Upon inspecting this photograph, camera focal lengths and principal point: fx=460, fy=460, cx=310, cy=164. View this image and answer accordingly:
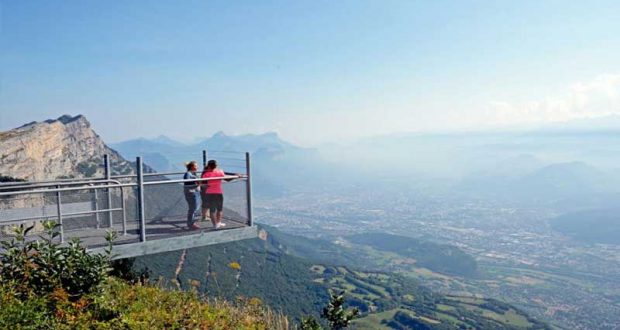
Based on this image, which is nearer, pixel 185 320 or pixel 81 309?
pixel 81 309

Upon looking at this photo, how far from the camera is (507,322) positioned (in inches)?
3617

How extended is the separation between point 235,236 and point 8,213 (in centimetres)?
452

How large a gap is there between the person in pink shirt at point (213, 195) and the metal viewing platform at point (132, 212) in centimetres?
16

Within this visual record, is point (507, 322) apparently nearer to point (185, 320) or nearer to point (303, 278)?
point (303, 278)

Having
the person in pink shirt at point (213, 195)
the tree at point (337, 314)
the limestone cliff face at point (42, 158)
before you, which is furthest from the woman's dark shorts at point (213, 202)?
the limestone cliff face at point (42, 158)

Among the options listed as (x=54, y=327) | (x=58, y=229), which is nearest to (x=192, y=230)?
(x=58, y=229)

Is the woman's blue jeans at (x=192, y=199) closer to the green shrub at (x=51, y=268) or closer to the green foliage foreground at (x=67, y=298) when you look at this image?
the green foliage foreground at (x=67, y=298)

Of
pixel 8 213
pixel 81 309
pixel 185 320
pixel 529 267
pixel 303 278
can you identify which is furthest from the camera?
pixel 529 267

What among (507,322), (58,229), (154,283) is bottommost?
(507,322)

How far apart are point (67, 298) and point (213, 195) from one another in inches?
174

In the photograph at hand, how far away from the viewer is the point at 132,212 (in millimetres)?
9852

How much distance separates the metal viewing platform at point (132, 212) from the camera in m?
8.29

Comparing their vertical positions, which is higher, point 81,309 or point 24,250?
point 24,250

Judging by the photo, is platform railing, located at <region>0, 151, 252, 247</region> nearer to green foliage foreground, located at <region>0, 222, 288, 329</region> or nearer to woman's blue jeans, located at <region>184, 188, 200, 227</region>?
woman's blue jeans, located at <region>184, 188, 200, 227</region>
